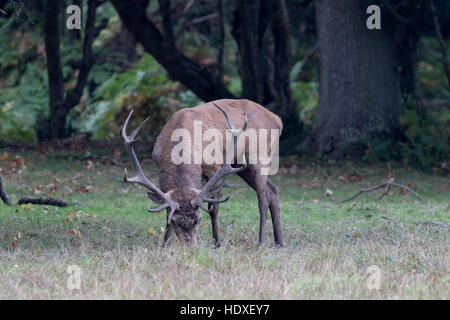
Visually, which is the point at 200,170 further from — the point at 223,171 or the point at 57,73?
the point at 57,73

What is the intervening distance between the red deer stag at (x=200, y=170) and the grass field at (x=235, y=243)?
1.01 ft

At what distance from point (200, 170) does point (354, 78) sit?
7479mm

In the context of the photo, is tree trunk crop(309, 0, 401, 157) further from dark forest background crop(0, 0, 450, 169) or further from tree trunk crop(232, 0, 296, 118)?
tree trunk crop(232, 0, 296, 118)

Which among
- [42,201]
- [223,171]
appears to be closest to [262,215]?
[223,171]

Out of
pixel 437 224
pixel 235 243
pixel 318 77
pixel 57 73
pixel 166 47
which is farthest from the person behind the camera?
pixel 318 77

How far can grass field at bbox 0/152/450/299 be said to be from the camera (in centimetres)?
595

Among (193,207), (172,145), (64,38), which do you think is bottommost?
(193,207)

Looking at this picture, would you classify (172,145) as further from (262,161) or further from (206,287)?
(206,287)

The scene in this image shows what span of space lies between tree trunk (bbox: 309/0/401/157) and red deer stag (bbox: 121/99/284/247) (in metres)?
5.93

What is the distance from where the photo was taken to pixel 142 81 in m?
21.7

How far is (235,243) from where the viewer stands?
342 inches

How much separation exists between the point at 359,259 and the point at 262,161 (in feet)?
7.01
